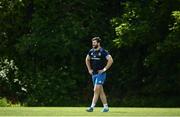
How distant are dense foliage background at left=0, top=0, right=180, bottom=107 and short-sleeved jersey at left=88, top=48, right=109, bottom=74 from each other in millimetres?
9820

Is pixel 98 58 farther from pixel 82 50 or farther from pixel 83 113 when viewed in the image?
pixel 82 50

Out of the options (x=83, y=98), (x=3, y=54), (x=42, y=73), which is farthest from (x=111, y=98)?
(x=3, y=54)

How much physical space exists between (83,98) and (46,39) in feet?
10.6

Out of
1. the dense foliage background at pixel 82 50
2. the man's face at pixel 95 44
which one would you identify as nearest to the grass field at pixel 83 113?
the man's face at pixel 95 44

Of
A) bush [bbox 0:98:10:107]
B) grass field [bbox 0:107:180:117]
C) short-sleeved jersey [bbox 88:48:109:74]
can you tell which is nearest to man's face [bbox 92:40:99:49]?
short-sleeved jersey [bbox 88:48:109:74]

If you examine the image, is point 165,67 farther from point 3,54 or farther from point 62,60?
point 3,54

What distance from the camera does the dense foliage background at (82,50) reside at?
2784 centimetres

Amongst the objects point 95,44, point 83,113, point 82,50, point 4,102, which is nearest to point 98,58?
point 95,44

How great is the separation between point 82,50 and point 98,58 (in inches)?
474

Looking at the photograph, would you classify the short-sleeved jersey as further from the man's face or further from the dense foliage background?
the dense foliage background

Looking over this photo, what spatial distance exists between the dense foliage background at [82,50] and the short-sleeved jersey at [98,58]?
32.2 feet

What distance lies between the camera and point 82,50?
29344mm

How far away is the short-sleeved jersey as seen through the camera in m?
17.3

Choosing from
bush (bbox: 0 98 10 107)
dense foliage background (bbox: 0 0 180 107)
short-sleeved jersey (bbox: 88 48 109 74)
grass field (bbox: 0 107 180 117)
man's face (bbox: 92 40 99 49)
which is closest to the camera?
grass field (bbox: 0 107 180 117)
